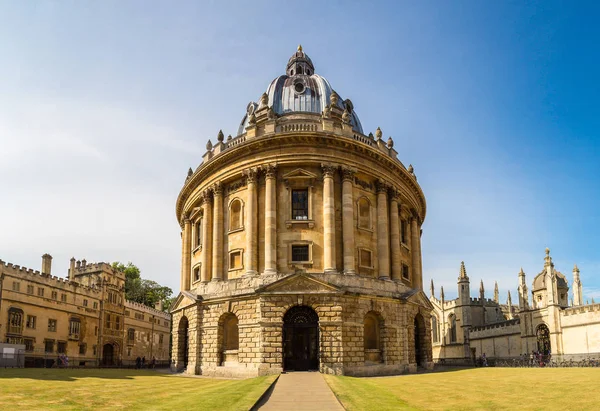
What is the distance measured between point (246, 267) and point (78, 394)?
18446mm

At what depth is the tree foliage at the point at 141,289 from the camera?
93.6m

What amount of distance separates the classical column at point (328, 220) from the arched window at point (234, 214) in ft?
23.6

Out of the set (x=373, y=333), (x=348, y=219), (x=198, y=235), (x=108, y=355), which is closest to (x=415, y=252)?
(x=373, y=333)

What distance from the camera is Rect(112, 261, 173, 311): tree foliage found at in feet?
307

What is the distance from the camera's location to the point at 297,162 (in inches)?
1531

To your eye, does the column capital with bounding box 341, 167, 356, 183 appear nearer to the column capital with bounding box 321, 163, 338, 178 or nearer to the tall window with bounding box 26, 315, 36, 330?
the column capital with bounding box 321, 163, 338, 178

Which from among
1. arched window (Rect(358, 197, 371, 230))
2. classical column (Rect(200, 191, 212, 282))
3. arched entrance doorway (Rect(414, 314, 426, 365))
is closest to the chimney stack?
classical column (Rect(200, 191, 212, 282))

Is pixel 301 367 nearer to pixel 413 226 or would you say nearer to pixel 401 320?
pixel 401 320

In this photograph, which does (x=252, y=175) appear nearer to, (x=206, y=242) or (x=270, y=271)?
(x=206, y=242)

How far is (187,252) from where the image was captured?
49250mm

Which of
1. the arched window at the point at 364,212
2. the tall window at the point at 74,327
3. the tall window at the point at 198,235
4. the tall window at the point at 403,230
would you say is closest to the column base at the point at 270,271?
the arched window at the point at 364,212

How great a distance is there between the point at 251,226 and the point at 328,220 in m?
5.73

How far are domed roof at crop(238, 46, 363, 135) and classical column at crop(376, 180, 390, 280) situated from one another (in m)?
9.64

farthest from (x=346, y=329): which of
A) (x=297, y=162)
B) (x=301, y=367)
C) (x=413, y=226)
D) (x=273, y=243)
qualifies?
(x=413, y=226)
